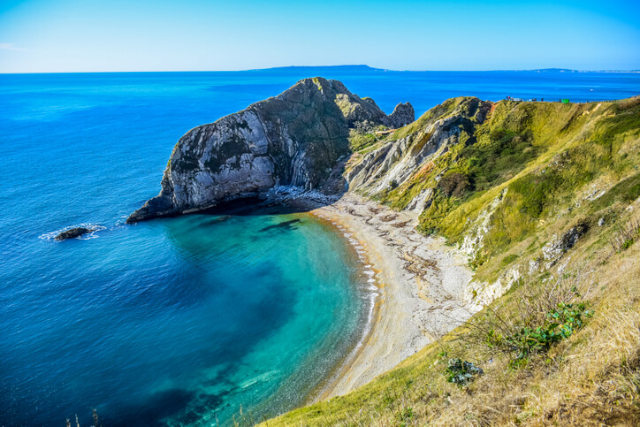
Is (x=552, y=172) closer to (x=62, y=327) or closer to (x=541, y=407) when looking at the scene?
(x=541, y=407)

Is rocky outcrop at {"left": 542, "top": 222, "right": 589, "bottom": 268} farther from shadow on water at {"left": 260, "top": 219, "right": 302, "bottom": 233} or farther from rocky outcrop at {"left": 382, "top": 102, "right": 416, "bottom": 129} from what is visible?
rocky outcrop at {"left": 382, "top": 102, "right": 416, "bottom": 129}

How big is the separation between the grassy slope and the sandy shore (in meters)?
3.25

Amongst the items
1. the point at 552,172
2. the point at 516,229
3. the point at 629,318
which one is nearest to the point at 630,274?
the point at 629,318

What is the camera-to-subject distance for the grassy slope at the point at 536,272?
360 inches

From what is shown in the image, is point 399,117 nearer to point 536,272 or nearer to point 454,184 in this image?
point 454,184

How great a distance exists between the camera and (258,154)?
8356 centimetres

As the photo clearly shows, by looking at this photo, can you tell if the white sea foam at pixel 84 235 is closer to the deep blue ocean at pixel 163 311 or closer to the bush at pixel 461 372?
Result: the deep blue ocean at pixel 163 311

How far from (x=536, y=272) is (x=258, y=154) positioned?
66.1m

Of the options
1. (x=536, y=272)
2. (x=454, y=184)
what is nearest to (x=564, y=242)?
(x=536, y=272)

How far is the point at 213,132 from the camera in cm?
7975

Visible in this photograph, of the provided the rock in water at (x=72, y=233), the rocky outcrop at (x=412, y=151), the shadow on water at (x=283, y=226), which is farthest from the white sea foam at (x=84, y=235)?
Answer: the rocky outcrop at (x=412, y=151)

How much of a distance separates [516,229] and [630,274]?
2579 cm

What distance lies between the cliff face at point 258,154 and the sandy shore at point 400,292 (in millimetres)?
23352

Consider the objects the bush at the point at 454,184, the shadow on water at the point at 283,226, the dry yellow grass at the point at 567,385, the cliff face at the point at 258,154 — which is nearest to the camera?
the dry yellow grass at the point at 567,385
